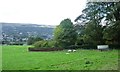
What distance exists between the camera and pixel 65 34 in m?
27.9

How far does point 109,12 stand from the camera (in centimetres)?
2458

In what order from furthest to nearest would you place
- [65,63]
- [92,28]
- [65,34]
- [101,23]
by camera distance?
[65,34], [101,23], [92,28], [65,63]

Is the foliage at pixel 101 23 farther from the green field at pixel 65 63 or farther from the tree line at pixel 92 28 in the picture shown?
the green field at pixel 65 63

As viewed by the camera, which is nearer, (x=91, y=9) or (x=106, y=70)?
(x=106, y=70)

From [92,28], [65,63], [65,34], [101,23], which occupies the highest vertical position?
[101,23]

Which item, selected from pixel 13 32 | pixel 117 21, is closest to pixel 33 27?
pixel 13 32

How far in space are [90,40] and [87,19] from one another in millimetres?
2995

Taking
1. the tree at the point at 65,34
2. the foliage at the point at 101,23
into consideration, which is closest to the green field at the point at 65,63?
the foliage at the point at 101,23

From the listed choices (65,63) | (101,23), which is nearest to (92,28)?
(101,23)

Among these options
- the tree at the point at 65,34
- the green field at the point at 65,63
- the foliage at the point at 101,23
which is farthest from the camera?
the tree at the point at 65,34

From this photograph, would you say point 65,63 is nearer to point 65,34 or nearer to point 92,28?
point 92,28

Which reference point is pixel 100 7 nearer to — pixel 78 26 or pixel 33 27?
pixel 78 26

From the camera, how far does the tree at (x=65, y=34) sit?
89.6 ft

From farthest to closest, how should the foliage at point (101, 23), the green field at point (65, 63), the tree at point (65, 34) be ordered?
the tree at point (65, 34) < the foliage at point (101, 23) < the green field at point (65, 63)
